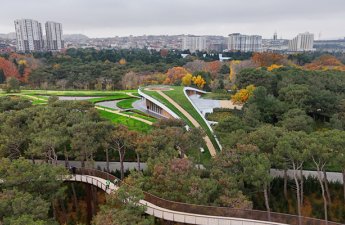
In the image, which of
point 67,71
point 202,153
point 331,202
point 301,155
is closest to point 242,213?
point 301,155

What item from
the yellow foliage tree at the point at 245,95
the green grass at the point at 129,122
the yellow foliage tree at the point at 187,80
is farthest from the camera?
the yellow foliage tree at the point at 187,80

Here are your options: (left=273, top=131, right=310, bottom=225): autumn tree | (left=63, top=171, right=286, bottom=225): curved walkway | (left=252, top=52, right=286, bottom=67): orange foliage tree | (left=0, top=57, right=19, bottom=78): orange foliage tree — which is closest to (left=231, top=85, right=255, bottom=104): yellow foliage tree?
(left=273, top=131, right=310, bottom=225): autumn tree

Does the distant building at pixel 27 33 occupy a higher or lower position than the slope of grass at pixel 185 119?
higher

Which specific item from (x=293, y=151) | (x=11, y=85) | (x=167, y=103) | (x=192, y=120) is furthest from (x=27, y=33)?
(x=293, y=151)

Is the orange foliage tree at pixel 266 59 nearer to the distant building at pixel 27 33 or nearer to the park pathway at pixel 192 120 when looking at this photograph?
the park pathway at pixel 192 120

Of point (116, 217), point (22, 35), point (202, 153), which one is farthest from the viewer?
point (22, 35)

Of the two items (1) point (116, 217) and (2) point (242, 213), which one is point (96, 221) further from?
(2) point (242, 213)

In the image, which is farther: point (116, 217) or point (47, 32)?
point (47, 32)

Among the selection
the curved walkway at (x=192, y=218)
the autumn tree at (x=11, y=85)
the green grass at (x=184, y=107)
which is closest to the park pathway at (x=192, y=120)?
the green grass at (x=184, y=107)
